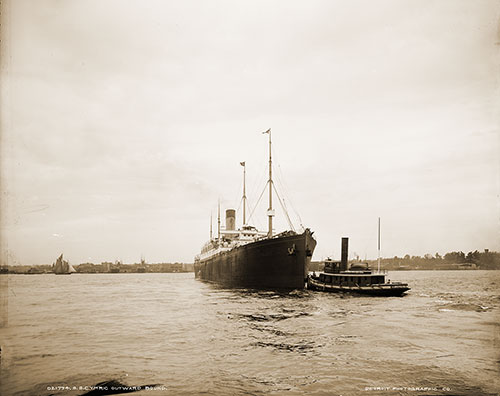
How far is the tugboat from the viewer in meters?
40.2

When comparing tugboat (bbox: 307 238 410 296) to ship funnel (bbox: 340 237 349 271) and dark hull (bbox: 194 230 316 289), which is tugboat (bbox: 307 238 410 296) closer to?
ship funnel (bbox: 340 237 349 271)

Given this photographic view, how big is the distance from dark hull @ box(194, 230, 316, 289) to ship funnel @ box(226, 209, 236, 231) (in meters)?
28.4

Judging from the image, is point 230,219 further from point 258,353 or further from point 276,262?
point 258,353

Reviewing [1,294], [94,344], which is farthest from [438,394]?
[1,294]

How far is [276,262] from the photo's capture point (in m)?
39.6

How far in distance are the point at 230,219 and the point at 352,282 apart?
38.4 meters

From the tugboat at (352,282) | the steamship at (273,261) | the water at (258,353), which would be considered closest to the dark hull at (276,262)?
the steamship at (273,261)

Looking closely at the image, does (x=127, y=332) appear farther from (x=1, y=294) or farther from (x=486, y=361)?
(x=1, y=294)

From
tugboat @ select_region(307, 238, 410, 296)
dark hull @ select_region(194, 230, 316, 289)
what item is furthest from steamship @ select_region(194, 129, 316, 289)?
tugboat @ select_region(307, 238, 410, 296)

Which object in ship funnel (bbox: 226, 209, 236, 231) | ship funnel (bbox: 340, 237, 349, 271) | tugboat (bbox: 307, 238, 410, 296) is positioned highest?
ship funnel (bbox: 226, 209, 236, 231)

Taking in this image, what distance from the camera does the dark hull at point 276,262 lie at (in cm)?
3762

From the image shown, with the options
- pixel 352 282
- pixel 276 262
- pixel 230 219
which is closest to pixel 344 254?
pixel 352 282

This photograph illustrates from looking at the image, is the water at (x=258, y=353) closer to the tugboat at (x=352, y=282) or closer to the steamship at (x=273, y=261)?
the steamship at (x=273, y=261)

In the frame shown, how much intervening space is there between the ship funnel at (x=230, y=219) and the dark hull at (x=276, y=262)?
28385 millimetres
